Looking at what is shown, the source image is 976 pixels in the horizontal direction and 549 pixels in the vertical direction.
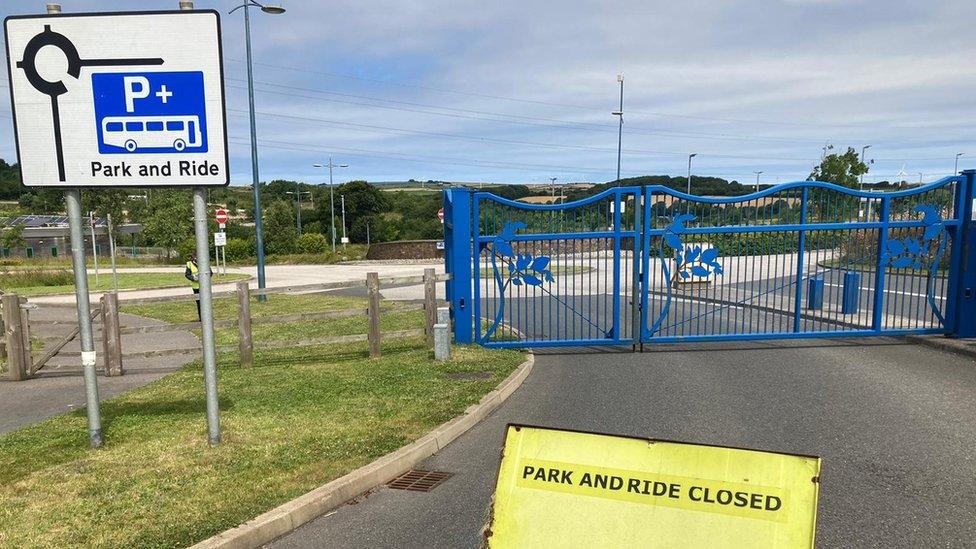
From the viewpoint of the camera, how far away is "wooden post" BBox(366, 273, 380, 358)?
8.97 m

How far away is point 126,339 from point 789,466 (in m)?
13.0

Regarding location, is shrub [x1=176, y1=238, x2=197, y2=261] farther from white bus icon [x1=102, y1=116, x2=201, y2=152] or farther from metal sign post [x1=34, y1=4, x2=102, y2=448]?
white bus icon [x1=102, y1=116, x2=201, y2=152]

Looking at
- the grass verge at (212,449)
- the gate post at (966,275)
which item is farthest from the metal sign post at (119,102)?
the gate post at (966,275)

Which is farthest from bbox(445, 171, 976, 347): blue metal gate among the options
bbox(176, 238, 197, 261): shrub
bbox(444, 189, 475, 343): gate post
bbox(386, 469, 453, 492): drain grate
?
bbox(176, 238, 197, 261): shrub

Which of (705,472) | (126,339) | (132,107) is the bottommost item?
(126,339)

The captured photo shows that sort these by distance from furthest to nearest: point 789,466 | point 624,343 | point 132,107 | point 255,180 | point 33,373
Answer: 1. point 255,180
2. point 624,343
3. point 33,373
4. point 132,107
5. point 789,466

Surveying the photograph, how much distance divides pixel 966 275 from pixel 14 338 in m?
14.5

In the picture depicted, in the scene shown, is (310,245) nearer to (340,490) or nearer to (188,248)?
(188,248)

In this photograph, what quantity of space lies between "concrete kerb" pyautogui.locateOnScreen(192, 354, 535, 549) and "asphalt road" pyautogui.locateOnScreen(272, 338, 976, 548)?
10 centimetres

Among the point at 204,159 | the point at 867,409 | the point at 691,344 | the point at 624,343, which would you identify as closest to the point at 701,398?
the point at 867,409

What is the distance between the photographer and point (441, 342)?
8.75 m

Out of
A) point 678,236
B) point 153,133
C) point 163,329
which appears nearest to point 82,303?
point 153,133

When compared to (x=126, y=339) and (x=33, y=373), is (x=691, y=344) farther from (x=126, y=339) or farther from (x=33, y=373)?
(x=126, y=339)

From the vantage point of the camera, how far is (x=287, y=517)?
13.3 ft
